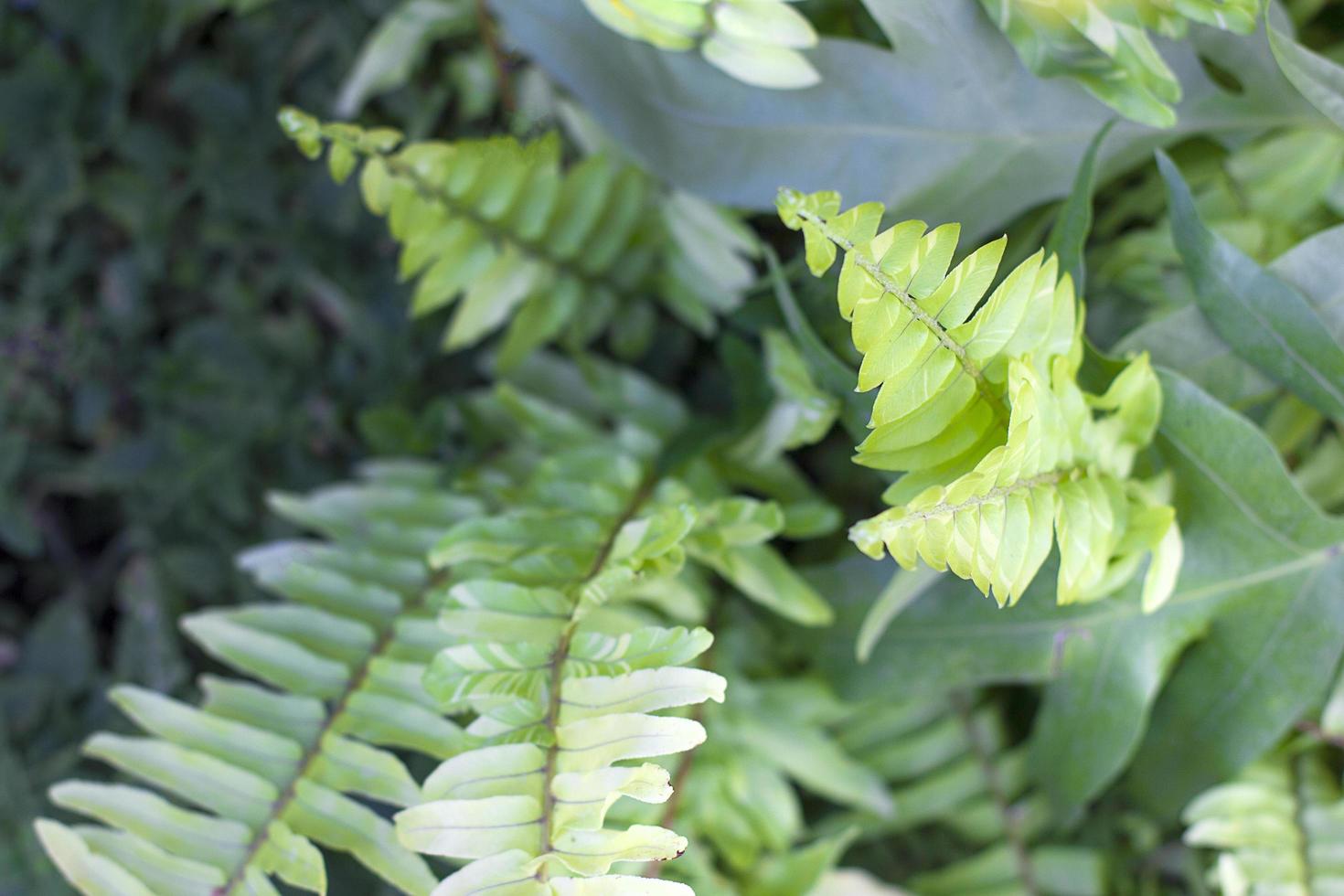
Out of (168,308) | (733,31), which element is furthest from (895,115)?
(168,308)

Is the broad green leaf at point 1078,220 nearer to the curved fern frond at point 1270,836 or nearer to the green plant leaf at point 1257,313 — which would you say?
the green plant leaf at point 1257,313

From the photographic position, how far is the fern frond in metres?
0.77

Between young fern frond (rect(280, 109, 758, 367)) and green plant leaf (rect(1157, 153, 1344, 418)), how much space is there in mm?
268

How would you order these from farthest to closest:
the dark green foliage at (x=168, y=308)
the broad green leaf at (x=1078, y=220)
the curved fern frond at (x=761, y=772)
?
the dark green foliage at (x=168, y=308) → the curved fern frond at (x=761, y=772) → the broad green leaf at (x=1078, y=220)

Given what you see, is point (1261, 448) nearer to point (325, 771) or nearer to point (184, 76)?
point (325, 771)

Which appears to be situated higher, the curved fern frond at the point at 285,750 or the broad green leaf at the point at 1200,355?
the broad green leaf at the point at 1200,355

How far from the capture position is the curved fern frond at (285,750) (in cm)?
52

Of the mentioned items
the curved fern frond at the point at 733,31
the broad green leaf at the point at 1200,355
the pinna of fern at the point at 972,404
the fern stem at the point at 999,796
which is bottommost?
the fern stem at the point at 999,796

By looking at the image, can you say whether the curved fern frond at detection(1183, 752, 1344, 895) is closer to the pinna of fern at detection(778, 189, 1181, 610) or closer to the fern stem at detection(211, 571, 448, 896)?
the pinna of fern at detection(778, 189, 1181, 610)

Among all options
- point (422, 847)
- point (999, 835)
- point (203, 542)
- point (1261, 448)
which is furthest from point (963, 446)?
point (203, 542)

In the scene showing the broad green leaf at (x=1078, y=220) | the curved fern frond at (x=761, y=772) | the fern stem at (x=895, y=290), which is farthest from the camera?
the curved fern frond at (x=761, y=772)

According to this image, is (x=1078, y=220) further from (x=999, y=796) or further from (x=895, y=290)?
(x=999, y=796)

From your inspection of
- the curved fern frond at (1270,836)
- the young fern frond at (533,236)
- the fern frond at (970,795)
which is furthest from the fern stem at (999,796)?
the young fern frond at (533,236)

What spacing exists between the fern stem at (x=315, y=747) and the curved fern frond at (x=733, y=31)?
0.35 metres
